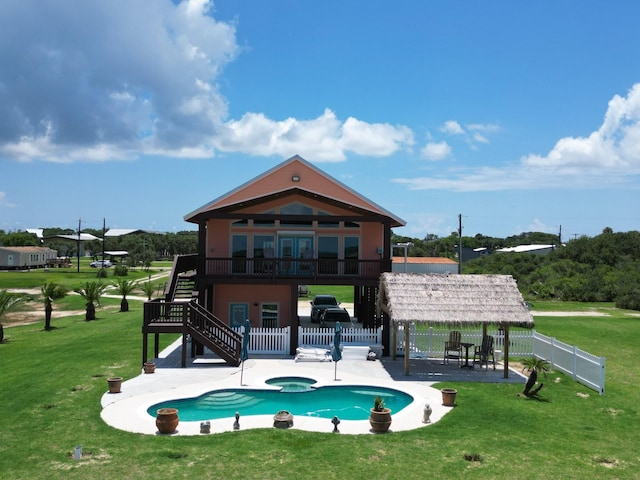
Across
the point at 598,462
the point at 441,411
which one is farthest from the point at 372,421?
the point at 598,462

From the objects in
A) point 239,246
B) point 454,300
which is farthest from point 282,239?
point 454,300

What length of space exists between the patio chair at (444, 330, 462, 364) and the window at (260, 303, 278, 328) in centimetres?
934

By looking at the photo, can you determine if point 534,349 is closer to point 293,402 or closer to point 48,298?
point 293,402

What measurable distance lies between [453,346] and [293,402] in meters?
Answer: 8.89

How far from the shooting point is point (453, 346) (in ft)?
77.4

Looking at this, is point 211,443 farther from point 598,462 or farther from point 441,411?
point 598,462

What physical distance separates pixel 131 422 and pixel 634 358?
21.7 meters

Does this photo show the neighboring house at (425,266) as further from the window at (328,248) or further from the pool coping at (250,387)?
the pool coping at (250,387)

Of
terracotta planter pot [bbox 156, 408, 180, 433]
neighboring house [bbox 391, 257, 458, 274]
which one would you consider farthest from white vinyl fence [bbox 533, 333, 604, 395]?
neighboring house [bbox 391, 257, 458, 274]

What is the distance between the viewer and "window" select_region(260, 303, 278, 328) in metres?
29.3

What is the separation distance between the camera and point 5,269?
90938 mm

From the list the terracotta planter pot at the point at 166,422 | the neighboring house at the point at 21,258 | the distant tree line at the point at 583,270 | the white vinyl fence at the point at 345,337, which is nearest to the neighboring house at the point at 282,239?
the white vinyl fence at the point at 345,337

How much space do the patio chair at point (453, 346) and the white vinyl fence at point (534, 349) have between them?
0.75 meters

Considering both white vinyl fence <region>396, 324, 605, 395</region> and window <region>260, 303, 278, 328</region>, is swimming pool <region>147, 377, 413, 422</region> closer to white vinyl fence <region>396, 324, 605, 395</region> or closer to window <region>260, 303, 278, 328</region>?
white vinyl fence <region>396, 324, 605, 395</region>
